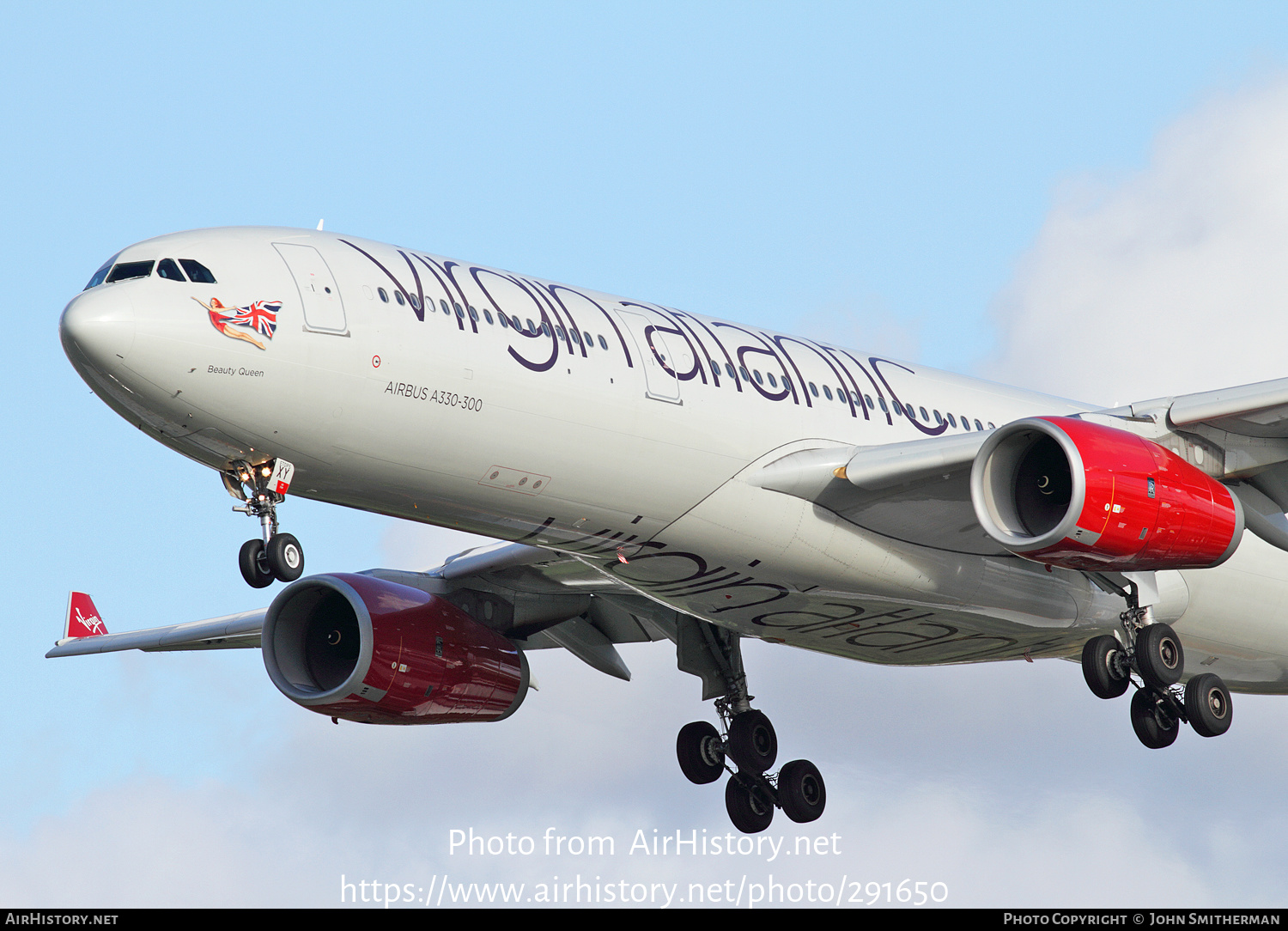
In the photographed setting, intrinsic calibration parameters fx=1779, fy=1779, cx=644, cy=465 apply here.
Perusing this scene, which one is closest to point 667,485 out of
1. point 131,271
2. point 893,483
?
point 893,483

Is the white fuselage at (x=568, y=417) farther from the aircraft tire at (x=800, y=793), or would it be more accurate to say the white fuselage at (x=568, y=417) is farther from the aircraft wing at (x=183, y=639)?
the aircraft wing at (x=183, y=639)

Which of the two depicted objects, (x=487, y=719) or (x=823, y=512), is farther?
(x=487, y=719)

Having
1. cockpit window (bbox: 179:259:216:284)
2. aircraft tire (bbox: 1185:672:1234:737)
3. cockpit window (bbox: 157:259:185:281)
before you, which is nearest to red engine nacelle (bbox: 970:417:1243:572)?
aircraft tire (bbox: 1185:672:1234:737)

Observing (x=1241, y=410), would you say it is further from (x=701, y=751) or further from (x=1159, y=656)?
(x=701, y=751)

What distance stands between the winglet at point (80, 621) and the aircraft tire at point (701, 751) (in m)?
10.1

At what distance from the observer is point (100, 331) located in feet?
55.2

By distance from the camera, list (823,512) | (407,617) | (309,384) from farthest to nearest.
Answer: (407,617) < (823,512) < (309,384)

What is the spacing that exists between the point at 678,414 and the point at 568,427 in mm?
1480

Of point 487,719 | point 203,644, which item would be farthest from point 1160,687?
point 203,644

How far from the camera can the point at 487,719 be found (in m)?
25.7

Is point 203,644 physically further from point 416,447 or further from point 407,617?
point 416,447

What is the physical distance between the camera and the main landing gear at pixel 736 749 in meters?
25.8

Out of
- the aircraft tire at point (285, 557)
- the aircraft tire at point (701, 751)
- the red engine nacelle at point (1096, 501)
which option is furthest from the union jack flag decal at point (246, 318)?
the aircraft tire at point (701, 751)

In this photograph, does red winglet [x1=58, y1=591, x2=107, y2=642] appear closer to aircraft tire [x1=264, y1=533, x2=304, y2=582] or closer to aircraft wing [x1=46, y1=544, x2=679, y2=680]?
aircraft wing [x1=46, y1=544, x2=679, y2=680]
